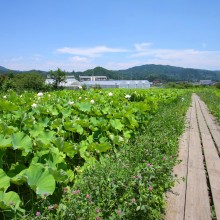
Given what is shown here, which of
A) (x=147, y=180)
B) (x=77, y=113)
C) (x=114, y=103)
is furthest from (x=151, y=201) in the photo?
(x=114, y=103)

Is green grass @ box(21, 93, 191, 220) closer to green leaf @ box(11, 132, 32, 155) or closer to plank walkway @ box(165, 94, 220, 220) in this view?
plank walkway @ box(165, 94, 220, 220)

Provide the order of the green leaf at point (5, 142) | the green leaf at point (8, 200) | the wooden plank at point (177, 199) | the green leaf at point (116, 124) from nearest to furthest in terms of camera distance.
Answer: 1. the green leaf at point (8, 200)
2. the green leaf at point (5, 142)
3. the wooden plank at point (177, 199)
4. the green leaf at point (116, 124)

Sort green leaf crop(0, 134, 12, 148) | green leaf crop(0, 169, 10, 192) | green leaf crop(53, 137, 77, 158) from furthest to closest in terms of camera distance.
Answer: green leaf crop(53, 137, 77, 158)
green leaf crop(0, 134, 12, 148)
green leaf crop(0, 169, 10, 192)

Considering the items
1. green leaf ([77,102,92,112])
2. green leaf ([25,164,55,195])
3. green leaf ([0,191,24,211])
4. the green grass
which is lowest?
the green grass

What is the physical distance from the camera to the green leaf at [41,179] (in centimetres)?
247

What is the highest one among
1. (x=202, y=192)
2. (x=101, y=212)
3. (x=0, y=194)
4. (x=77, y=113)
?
(x=77, y=113)

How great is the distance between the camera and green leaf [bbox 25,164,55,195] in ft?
8.09

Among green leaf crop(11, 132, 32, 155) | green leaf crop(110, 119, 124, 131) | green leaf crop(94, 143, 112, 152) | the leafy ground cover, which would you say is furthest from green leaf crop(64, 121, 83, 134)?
the leafy ground cover

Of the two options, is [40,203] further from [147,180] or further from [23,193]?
[147,180]

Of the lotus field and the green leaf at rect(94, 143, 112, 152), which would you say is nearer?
the lotus field

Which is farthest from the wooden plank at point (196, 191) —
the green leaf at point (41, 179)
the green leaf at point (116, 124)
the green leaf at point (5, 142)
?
the green leaf at point (5, 142)

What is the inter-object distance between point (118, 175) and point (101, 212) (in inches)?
23.4

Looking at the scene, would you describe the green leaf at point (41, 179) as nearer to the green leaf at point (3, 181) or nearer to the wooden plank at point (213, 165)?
the green leaf at point (3, 181)

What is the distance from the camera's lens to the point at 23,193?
2.86m
